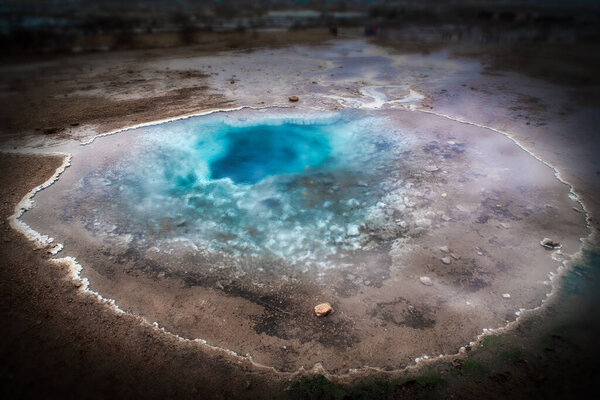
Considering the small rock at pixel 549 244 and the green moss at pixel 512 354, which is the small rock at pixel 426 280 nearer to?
the green moss at pixel 512 354

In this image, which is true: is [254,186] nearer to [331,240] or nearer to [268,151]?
[268,151]

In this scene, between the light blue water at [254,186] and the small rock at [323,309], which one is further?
the light blue water at [254,186]

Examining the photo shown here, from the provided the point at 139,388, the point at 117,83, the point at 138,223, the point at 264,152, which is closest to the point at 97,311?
the point at 139,388

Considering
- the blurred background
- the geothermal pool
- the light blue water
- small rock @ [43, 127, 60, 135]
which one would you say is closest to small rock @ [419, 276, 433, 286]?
the geothermal pool

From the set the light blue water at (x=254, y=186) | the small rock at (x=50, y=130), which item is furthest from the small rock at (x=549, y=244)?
the small rock at (x=50, y=130)

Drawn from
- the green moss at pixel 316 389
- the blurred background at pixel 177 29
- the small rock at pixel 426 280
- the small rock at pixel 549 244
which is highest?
the blurred background at pixel 177 29

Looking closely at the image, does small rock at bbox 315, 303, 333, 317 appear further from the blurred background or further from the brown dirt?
the blurred background
